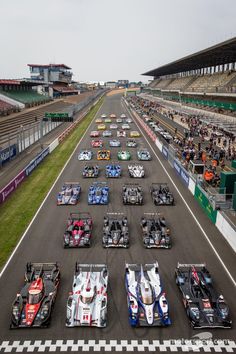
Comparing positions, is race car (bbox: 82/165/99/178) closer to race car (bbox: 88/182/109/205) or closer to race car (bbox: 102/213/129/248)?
race car (bbox: 88/182/109/205)

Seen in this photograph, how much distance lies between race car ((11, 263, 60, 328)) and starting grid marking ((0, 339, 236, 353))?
0.87 meters

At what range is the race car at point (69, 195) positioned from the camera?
1049 inches

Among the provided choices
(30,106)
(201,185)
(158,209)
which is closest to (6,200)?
(158,209)

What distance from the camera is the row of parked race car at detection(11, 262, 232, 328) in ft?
43.9

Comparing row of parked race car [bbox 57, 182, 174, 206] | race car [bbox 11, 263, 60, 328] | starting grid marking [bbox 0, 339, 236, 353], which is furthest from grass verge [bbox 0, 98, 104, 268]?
starting grid marking [bbox 0, 339, 236, 353]

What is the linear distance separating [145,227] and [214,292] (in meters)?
7.01

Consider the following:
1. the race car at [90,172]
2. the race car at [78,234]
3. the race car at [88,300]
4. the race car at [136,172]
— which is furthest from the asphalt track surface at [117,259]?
the race car at [90,172]

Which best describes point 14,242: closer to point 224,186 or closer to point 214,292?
point 214,292

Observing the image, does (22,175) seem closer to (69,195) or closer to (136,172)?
(69,195)

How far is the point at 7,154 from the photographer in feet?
129

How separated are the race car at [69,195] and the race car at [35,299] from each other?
10.3m

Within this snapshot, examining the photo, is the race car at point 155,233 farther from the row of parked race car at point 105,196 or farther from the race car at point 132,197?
the row of parked race car at point 105,196

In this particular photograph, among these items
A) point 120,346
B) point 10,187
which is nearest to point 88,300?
point 120,346

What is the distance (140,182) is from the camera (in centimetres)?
3272
